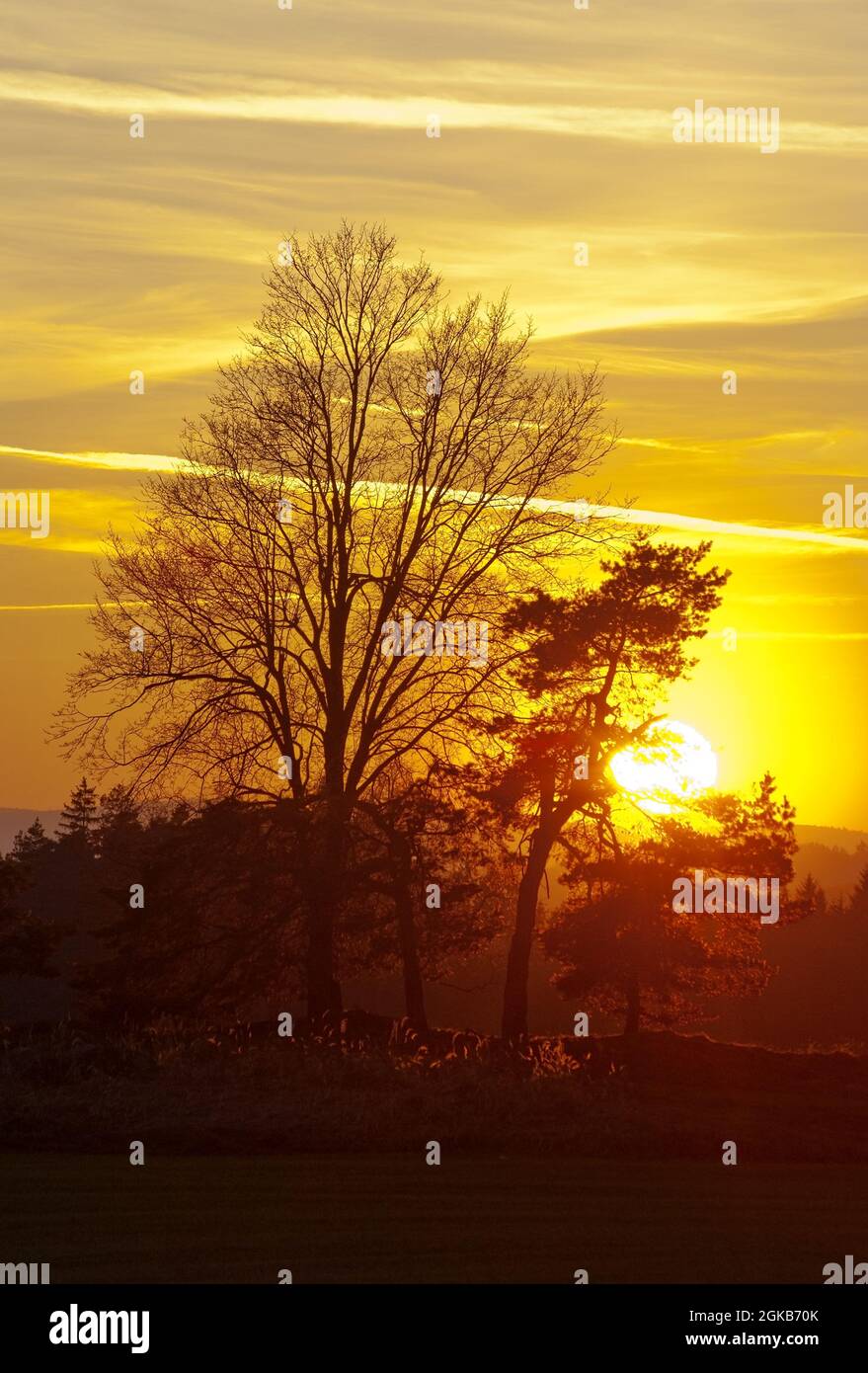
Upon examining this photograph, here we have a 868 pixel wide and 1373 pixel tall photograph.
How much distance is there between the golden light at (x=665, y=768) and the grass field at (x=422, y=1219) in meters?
12.5

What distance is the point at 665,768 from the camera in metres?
32.6

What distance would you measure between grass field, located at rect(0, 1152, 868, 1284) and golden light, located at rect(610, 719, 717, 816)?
12.5 metres

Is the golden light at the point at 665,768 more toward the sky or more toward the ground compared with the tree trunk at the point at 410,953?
more toward the sky

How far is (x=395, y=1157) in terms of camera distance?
20281 millimetres

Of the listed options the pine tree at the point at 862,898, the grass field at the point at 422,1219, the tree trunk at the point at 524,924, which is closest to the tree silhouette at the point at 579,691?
the tree trunk at the point at 524,924

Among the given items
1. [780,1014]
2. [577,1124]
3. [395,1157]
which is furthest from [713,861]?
[780,1014]

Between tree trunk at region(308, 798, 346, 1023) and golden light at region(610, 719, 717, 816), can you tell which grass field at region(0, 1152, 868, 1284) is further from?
golden light at region(610, 719, 717, 816)

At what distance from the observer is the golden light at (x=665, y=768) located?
32.2 m

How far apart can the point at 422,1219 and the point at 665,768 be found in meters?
18.3

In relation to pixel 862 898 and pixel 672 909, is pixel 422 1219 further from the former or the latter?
pixel 862 898

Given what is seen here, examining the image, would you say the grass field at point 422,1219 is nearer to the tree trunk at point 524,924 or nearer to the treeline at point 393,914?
the treeline at point 393,914

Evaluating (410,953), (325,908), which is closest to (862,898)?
(410,953)

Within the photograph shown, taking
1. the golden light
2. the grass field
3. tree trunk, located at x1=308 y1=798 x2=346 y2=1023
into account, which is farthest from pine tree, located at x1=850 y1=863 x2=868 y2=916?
the grass field
